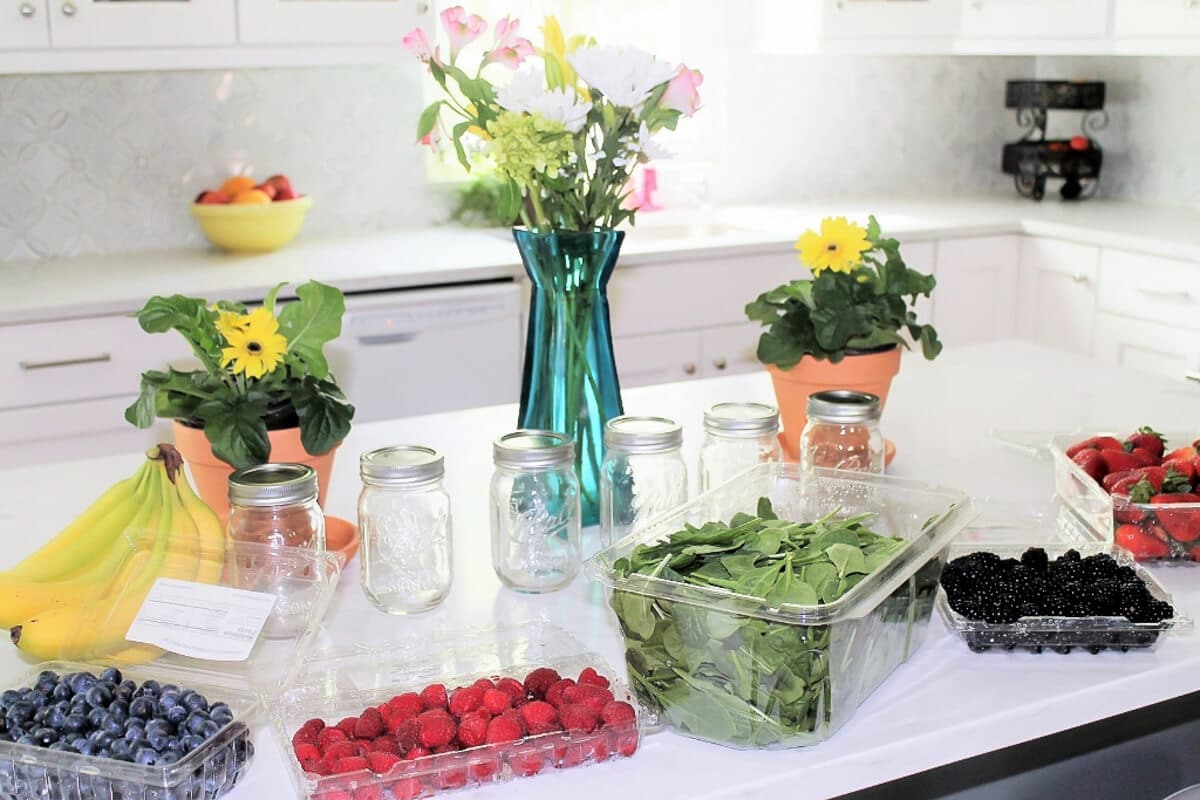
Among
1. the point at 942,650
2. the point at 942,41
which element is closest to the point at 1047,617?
the point at 942,650

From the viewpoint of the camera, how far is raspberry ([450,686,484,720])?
106 centimetres

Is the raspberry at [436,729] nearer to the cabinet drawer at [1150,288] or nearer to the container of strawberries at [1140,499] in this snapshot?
the container of strawberries at [1140,499]

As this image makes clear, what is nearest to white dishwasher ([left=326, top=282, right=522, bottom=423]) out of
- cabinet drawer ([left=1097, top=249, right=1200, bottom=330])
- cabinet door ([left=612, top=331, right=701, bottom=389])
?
cabinet door ([left=612, top=331, right=701, bottom=389])

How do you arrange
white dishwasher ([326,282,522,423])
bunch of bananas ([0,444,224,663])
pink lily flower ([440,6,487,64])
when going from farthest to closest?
1. white dishwasher ([326,282,522,423])
2. pink lily flower ([440,6,487,64])
3. bunch of bananas ([0,444,224,663])

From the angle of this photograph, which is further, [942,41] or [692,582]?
[942,41]

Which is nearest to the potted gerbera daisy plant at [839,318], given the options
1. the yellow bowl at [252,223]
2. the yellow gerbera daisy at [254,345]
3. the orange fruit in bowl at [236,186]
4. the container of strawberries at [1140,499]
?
the container of strawberries at [1140,499]

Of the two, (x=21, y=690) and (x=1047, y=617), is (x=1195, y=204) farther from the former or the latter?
(x=21, y=690)

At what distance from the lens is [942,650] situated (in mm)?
1291

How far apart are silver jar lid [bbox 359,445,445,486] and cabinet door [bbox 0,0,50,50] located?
6.49ft

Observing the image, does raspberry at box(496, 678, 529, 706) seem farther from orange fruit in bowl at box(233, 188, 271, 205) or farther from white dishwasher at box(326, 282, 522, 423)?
orange fruit in bowl at box(233, 188, 271, 205)

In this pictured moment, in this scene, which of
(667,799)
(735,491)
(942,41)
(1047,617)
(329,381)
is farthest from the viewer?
(942,41)

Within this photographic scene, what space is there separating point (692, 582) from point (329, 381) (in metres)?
0.59

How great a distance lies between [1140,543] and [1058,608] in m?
0.25

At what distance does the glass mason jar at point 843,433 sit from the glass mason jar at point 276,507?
0.55 meters
